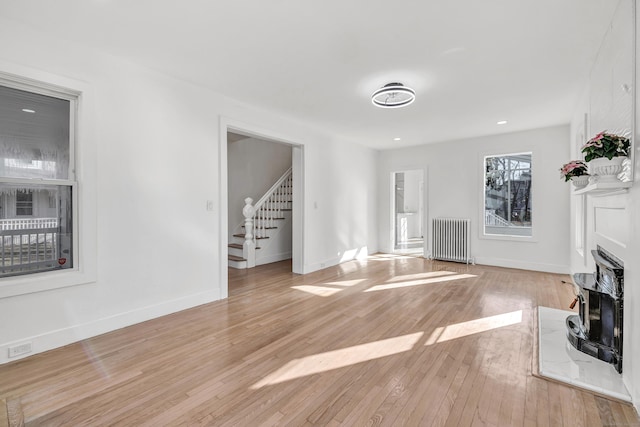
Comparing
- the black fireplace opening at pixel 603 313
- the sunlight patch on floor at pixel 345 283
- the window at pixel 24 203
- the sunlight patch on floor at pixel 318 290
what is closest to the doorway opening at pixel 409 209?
the sunlight patch on floor at pixel 345 283

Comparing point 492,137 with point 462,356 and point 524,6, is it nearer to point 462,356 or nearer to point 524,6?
point 524,6

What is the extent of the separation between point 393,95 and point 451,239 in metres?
3.93

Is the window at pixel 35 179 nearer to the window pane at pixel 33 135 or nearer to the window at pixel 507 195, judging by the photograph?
the window pane at pixel 33 135

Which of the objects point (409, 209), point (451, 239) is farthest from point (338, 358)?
point (409, 209)

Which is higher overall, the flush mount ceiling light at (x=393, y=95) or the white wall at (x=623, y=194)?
the flush mount ceiling light at (x=393, y=95)

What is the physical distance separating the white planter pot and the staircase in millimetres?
5079

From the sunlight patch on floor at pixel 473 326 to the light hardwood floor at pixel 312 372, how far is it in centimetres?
2

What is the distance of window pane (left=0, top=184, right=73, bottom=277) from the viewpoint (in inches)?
93.9

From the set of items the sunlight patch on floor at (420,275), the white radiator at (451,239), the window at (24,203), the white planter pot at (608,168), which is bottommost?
the sunlight patch on floor at (420,275)

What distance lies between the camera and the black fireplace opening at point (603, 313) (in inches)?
81.9

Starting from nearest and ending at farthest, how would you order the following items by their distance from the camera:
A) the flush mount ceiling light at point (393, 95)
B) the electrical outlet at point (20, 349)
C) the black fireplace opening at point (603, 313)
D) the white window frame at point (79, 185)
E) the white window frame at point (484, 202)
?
the black fireplace opening at point (603, 313) → the electrical outlet at point (20, 349) → the white window frame at point (79, 185) → the flush mount ceiling light at point (393, 95) → the white window frame at point (484, 202)

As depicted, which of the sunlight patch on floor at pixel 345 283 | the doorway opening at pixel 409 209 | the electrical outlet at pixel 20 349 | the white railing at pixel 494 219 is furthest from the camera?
the doorway opening at pixel 409 209

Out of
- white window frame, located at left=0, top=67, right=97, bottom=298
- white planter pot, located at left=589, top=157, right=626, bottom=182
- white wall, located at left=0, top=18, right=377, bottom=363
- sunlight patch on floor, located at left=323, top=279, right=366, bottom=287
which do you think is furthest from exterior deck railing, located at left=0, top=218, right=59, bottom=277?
white planter pot, located at left=589, top=157, right=626, bottom=182

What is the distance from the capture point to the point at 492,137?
586 cm
